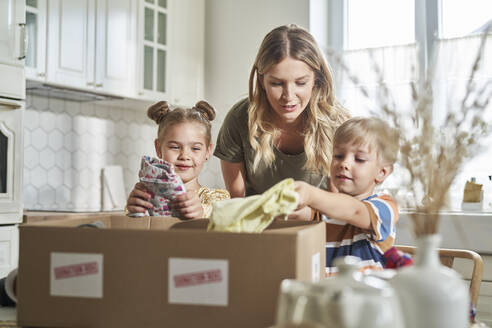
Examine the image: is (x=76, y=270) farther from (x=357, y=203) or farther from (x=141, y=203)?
(x=357, y=203)

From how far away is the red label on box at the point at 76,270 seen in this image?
32.6 inches

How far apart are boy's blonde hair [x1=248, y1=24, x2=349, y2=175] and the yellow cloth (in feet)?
2.84

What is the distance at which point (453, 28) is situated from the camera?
3543 millimetres

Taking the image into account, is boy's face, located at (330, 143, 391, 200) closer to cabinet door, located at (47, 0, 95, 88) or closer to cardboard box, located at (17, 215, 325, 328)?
cardboard box, located at (17, 215, 325, 328)

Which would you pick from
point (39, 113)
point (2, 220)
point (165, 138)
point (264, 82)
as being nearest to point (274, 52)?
point (264, 82)

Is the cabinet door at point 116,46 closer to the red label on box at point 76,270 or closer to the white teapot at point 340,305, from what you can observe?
the red label on box at point 76,270

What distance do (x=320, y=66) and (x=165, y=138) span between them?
56 cm

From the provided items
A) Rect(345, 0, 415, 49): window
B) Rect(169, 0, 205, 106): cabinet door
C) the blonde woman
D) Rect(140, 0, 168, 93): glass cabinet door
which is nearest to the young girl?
the blonde woman

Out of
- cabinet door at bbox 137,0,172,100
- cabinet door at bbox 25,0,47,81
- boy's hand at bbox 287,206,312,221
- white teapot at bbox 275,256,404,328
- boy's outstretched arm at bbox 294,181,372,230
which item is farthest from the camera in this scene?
cabinet door at bbox 137,0,172,100

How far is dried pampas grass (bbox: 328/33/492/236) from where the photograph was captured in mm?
705

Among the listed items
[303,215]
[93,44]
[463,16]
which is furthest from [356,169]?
[463,16]

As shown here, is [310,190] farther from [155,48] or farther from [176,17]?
[176,17]

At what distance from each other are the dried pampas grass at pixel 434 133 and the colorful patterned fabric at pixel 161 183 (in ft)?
1.82

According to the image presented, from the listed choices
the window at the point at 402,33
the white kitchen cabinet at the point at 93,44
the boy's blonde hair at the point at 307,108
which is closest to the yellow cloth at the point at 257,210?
the boy's blonde hair at the point at 307,108
